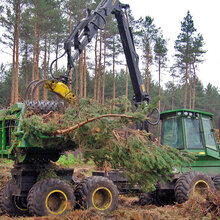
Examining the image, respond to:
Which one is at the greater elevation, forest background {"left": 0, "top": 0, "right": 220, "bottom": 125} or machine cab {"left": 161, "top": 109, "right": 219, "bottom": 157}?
forest background {"left": 0, "top": 0, "right": 220, "bottom": 125}

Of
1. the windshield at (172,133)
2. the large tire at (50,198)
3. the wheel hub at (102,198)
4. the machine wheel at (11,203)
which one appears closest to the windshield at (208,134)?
the windshield at (172,133)

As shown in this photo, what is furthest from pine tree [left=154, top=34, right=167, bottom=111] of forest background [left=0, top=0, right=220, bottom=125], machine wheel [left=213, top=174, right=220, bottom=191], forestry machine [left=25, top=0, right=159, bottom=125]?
machine wheel [left=213, top=174, right=220, bottom=191]

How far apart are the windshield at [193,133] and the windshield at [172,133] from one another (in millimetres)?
201

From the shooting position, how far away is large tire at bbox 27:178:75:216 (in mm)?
6555

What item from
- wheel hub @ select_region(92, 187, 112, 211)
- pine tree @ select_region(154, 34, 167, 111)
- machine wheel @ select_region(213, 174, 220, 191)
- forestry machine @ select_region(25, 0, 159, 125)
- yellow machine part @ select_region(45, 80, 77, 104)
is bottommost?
wheel hub @ select_region(92, 187, 112, 211)

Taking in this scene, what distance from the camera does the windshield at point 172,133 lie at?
29.9ft

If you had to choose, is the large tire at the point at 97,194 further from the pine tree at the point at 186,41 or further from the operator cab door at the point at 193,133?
the pine tree at the point at 186,41

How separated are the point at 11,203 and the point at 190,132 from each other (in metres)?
5.12

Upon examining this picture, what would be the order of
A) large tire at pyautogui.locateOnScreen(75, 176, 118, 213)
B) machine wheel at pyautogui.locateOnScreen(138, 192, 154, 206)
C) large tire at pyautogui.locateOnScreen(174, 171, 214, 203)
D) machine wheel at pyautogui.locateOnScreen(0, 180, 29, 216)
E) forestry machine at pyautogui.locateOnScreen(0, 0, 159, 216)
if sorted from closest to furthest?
1. forestry machine at pyautogui.locateOnScreen(0, 0, 159, 216)
2. large tire at pyautogui.locateOnScreen(75, 176, 118, 213)
3. machine wheel at pyautogui.locateOnScreen(0, 180, 29, 216)
4. large tire at pyautogui.locateOnScreen(174, 171, 214, 203)
5. machine wheel at pyautogui.locateOnScreen(138, 192, 154, 206)

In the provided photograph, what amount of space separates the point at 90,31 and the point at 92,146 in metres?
4.20

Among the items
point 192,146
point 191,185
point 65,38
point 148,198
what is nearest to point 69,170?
point 148,198

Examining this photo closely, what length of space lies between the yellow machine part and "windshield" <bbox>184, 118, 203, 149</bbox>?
3.37 meters

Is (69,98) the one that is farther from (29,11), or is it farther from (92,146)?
(29,11)

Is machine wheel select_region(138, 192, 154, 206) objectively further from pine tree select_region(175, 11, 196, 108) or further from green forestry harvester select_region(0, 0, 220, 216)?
pine tree select_region(175, 11, 196, 108)
